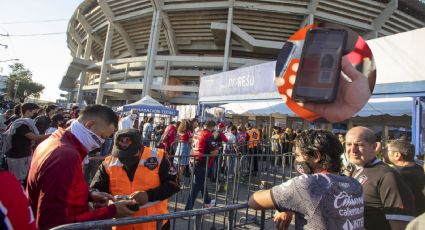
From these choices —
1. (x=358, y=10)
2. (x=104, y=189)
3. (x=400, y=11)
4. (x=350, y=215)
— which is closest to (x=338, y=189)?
(x=350, y=215)

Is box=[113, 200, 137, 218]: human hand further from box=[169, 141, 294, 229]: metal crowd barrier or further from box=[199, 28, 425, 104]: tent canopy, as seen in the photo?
box=[199, 28, 425, 104]: tent canopy

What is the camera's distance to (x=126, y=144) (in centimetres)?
222

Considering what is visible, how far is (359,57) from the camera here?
131 inches

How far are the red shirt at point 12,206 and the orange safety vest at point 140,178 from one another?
120cm

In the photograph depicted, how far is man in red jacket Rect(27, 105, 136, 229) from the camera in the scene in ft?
5.17

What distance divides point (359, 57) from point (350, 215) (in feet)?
7.73

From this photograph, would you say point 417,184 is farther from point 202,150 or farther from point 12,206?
point 202,150

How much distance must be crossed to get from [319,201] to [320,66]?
2259 mm

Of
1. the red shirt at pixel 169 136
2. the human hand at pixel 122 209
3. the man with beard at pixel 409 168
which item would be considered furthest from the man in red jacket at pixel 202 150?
the human hand at pixel 122 209

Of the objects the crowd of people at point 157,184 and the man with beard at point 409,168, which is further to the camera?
the man with beard at point 409,168

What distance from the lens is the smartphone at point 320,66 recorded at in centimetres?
311

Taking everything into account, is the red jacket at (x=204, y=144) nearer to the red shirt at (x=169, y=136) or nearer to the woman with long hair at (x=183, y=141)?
the woman with long hair at (x=183, y=141)

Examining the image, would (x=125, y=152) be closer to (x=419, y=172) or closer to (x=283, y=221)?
(x=283, y=221)

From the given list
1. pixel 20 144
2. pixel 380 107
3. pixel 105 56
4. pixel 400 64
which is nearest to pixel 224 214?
pixel 20 144
